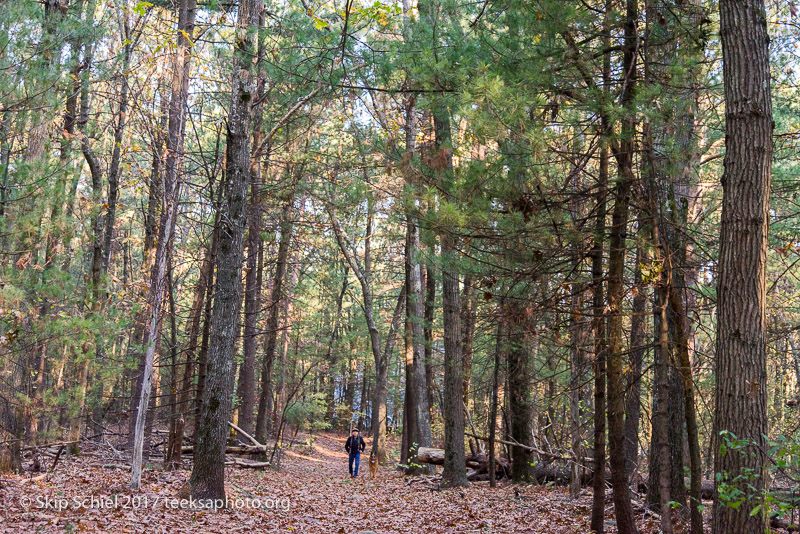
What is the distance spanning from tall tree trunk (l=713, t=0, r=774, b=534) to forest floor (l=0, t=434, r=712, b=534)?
3471 millimetres

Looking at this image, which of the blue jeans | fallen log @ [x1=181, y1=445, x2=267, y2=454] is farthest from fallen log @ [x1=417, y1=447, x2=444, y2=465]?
fallen log @ [x1=181, y1=445, x2=267, y2=454]

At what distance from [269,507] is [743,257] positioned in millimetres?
7327

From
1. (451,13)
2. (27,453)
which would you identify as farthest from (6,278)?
(451,13)

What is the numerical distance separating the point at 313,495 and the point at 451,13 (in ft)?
29.2

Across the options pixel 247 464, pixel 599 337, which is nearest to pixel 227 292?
pixel 599 337

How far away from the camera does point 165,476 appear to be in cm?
995

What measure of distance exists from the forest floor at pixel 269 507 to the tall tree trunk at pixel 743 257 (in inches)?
137

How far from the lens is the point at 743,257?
4.68m

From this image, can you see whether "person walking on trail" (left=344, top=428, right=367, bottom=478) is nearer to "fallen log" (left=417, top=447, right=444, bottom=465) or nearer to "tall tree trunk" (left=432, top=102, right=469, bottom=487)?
"fallen log" (left=417, top=447, right=444, bottom=465)

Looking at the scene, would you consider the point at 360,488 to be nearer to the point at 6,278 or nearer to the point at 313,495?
the point at 313,495

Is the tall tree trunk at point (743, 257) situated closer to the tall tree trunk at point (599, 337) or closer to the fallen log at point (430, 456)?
the tall tree trunk at point (599, 337)

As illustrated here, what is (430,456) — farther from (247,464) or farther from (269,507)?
(269,507)

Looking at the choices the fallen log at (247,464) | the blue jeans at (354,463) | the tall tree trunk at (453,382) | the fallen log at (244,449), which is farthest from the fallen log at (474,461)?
the fallen log at (244,449)

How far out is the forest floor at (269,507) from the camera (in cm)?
638
